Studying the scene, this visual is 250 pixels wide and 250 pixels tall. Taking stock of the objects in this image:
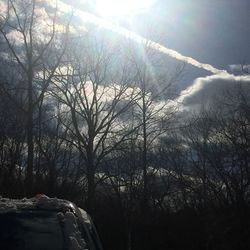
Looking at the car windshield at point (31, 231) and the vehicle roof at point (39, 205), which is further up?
the vehicle roof at point (39, 205)

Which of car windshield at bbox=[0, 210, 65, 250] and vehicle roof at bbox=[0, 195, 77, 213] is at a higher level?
vehicle roof at bbox=[0, 195, 77, 213]

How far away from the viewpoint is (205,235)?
23953 millimetres

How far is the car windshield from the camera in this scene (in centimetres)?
405

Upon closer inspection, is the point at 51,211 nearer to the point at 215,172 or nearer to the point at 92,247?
the point at 92,247

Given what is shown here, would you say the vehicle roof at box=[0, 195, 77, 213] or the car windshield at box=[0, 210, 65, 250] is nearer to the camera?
the car windshield at box=[0, 210, 65, 250]

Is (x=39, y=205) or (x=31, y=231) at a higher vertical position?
(x=39, y=205)

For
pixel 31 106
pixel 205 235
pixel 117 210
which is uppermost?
pixel 31 106

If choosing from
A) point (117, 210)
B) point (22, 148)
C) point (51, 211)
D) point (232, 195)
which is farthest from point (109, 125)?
point (51, 211)

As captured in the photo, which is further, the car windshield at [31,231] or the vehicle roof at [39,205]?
the vehicle roof at [39,205]

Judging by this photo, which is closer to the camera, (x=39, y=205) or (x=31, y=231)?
(x=31, y=231)

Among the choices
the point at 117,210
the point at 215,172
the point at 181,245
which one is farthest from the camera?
the point at 215,172

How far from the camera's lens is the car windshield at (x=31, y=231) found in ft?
13.3

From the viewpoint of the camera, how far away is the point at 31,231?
4176mm

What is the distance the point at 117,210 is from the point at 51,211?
30560mm
